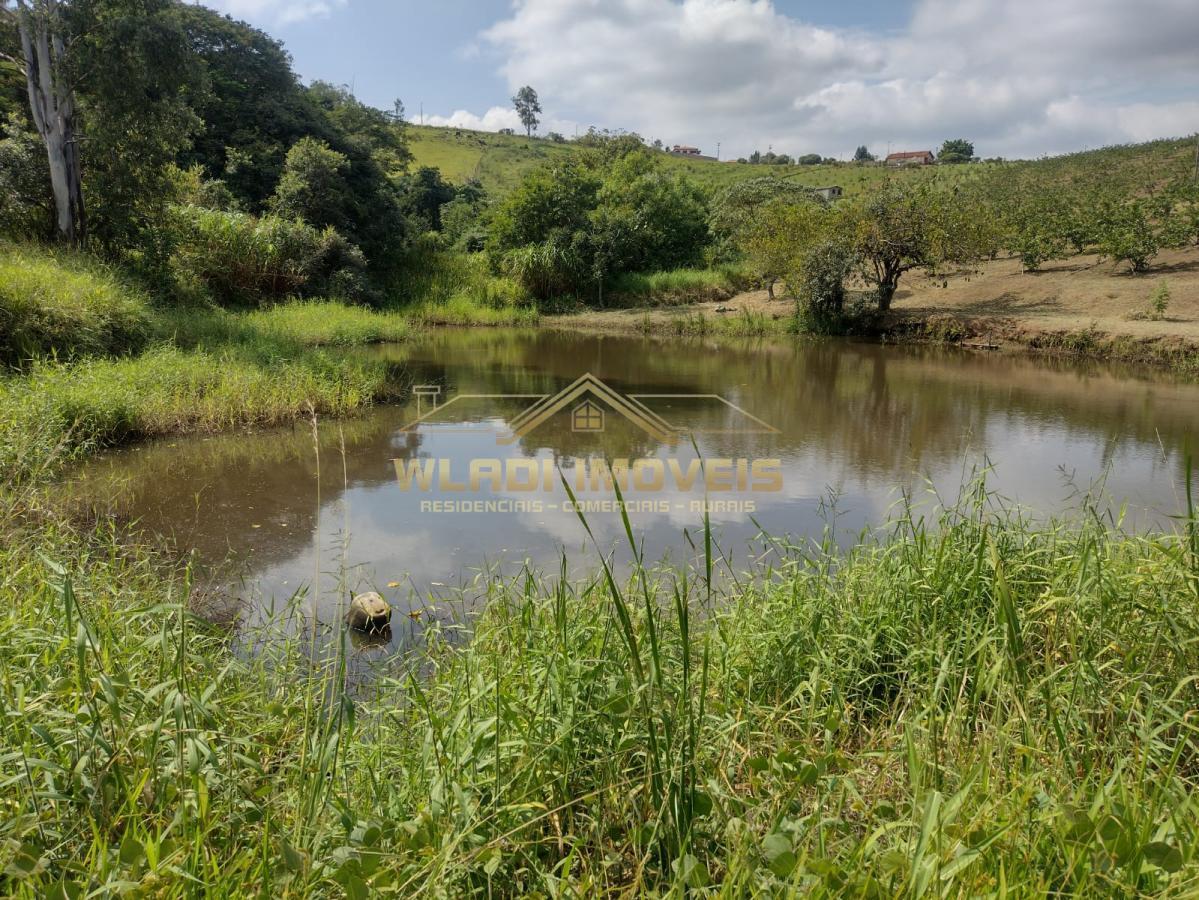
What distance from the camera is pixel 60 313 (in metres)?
7.35

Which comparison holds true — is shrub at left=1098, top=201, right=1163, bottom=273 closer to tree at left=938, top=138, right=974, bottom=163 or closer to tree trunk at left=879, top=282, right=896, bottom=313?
tree trunk at left=879, top=282, right=896, bottom=313

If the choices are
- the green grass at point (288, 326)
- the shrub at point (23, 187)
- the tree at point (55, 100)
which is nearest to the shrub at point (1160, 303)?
the green grass at point (288, 326)

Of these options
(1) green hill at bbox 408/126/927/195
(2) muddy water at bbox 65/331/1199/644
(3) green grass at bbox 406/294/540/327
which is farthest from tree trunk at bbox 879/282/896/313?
(1) green hill at bbox 408/126/927/195

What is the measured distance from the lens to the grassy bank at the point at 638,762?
1274 millimetres

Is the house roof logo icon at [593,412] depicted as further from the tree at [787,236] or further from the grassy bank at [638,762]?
the tree at [787,236]

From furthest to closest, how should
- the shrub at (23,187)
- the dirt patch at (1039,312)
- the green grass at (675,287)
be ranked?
the green grass at (675,287) < the dirt patch at (1039,312) < the shrub at (23,187)

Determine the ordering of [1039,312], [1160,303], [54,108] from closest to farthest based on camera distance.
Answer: [54,108] → [1160,303] → [1039,312]

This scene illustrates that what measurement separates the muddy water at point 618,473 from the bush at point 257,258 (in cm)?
551

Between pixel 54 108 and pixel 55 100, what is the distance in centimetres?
20

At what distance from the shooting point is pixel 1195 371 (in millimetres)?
10852

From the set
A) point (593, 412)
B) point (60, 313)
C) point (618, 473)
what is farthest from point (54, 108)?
point (618, 473)

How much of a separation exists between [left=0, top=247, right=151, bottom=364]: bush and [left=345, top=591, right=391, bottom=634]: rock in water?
526cm

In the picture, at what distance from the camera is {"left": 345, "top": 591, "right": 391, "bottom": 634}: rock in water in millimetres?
3455

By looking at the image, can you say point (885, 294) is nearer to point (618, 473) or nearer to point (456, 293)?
point (456, 293)
